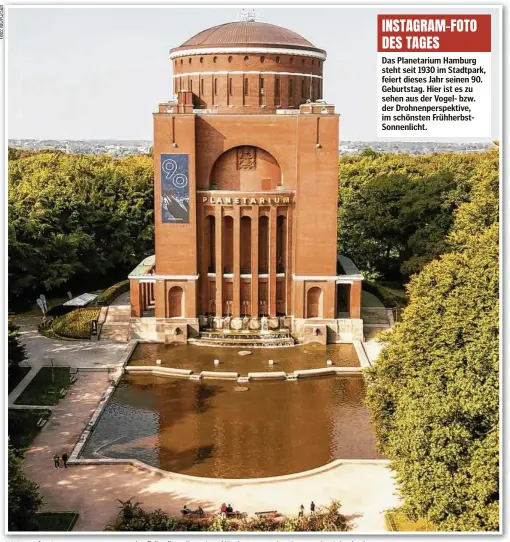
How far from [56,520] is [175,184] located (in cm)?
1775

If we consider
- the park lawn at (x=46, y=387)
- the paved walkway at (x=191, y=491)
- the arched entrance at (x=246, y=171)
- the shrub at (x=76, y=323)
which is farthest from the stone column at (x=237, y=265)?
the paved walkway at (x=191, y=491)

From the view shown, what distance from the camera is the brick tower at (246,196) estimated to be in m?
34.3

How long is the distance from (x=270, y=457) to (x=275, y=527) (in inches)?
168

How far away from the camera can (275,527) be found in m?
19.5

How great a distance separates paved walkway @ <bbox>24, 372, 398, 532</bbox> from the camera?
67.6ft

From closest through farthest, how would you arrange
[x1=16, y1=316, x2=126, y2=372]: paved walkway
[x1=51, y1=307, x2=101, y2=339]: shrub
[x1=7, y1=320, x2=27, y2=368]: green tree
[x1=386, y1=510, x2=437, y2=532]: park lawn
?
[x1=386, y1=510, x2=437, y2=532]: park lawn → [x1=7, y1=320, x2=27, y2=368]: green tree → [x1=16, y1=316, x2=126, y2=372]: paved walkway → [x1=51, y1=307, x2=101, y2=339]: shrub

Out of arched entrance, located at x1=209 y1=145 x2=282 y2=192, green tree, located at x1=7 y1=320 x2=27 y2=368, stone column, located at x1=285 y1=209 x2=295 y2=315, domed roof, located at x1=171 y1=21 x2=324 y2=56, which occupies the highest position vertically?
domed roof, located at x1=171 y1=21 x2=324 y2=56

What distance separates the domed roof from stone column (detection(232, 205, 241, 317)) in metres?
7.47

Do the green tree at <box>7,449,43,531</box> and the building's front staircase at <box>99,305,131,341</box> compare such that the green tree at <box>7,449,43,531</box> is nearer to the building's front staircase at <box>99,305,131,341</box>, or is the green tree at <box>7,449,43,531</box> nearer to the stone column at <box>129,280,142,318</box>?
the stone column at <box>129,280,142,318</box>

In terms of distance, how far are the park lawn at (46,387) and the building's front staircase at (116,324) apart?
4.32 meters

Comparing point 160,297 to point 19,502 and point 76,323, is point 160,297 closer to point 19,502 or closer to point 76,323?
point 76,323

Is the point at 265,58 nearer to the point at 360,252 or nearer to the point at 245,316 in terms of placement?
the point at 245,316

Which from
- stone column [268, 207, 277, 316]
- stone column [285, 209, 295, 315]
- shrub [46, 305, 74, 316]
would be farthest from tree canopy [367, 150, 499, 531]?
shrub [46, 305, 74, 316]

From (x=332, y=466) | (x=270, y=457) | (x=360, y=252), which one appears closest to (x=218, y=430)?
(x=270, y=457)
